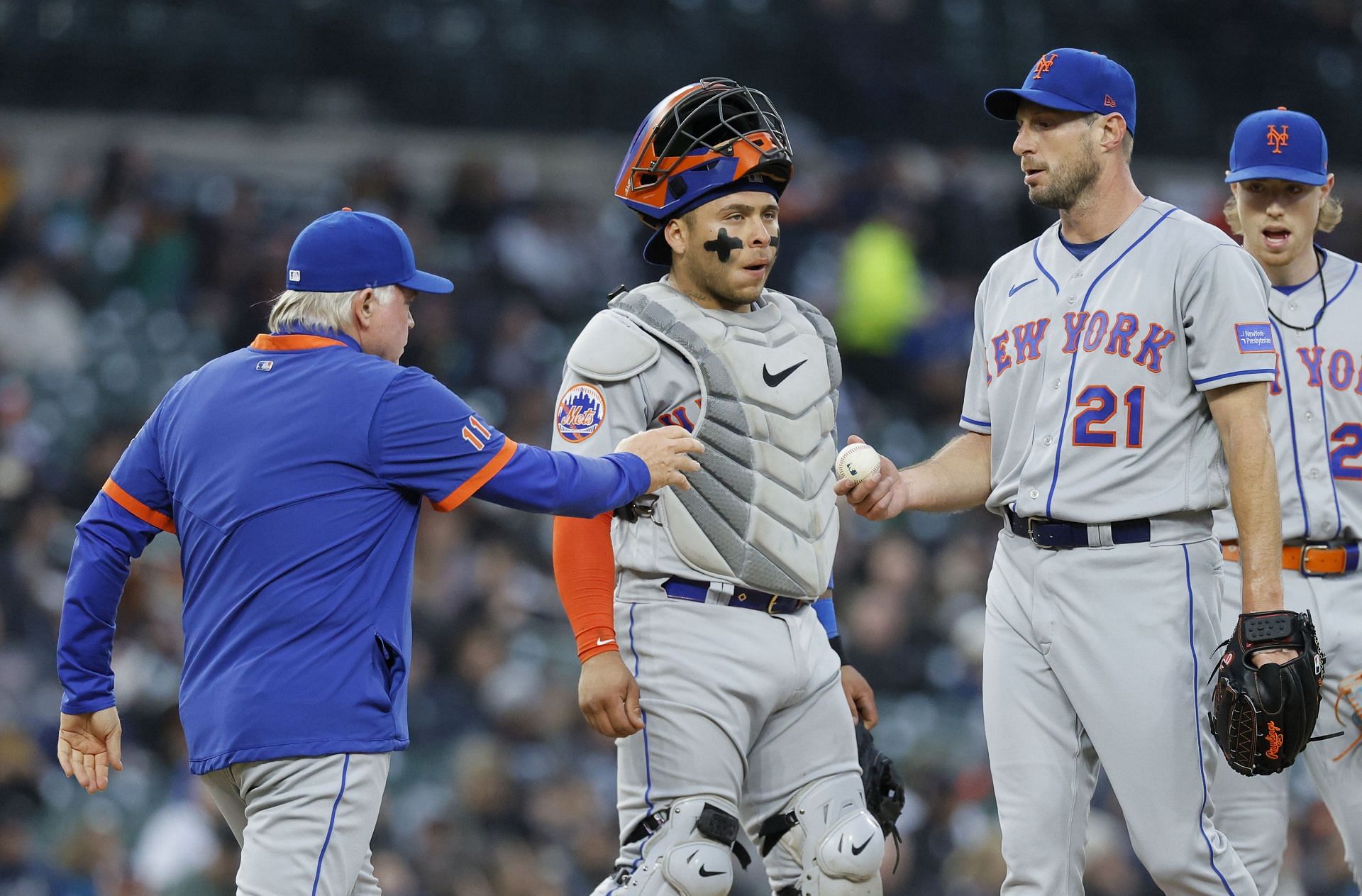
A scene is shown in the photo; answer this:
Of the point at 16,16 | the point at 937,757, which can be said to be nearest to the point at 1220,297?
the point at 937,757

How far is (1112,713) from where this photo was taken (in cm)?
366

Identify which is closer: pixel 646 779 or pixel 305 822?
pixel 305 822

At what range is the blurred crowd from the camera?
7449 mm

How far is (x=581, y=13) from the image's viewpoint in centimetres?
1165

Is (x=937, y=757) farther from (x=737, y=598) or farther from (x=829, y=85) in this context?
(x=829, y=85)

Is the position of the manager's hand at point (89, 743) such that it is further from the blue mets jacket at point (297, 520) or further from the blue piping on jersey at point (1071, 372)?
the blue piping on jersey at point (1071, 372)

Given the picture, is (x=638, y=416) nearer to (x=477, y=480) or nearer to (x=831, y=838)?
(x=477, y=480)

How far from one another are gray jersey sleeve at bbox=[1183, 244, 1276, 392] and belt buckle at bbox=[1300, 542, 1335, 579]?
971mm

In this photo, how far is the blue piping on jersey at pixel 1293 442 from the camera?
14.5 feet

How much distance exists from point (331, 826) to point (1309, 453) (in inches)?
109

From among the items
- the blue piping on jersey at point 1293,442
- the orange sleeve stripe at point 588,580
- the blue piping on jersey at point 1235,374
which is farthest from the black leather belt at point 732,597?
the blue piping on jersey at point 1293,442

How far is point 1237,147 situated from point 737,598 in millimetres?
1997

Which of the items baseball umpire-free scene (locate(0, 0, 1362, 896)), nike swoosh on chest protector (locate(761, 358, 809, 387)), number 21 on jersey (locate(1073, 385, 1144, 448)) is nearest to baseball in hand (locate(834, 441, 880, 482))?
baseball umpire-free scene (locate(0, 0, 1362, 896))

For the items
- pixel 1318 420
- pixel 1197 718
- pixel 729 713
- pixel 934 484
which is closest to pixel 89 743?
pixel 729 713
